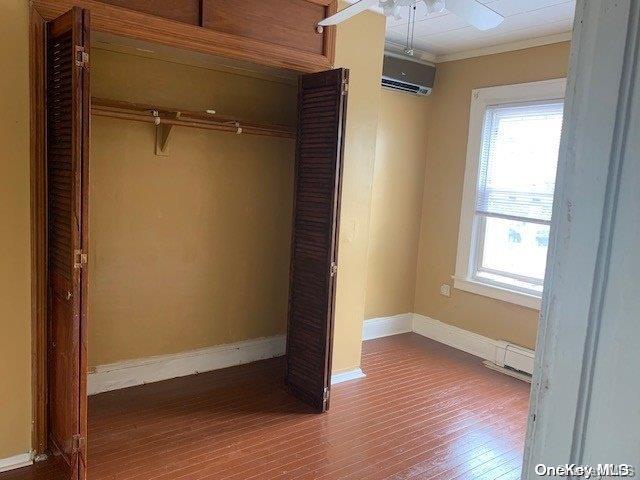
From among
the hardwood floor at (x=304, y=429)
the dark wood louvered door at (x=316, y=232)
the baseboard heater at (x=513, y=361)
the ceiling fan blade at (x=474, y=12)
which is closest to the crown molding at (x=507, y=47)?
the ceiling fan blade at (x=474, y=12)

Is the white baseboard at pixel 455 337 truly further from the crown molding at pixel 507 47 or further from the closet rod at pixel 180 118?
the crown molding at pixel 507 47

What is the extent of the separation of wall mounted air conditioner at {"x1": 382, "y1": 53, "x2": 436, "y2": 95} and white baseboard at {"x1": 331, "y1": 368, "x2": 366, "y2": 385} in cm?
240

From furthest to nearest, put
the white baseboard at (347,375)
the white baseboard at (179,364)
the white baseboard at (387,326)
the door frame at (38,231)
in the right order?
the white baseboard at (387,326), the white baseboard at (347,375), the white baseboard at (179,364), the door frame at (38,231)

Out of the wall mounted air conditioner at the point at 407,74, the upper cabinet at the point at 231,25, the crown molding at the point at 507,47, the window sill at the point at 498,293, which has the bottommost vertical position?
the window sill at the point at 498,293

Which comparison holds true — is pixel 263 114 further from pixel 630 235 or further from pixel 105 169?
pixel 630 235

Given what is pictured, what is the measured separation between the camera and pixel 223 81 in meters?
3.43

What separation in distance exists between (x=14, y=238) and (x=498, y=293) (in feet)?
11.5

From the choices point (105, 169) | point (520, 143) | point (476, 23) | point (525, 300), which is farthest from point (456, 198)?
point (105, 169)

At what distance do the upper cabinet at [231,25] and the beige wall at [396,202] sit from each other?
1441 millimetres

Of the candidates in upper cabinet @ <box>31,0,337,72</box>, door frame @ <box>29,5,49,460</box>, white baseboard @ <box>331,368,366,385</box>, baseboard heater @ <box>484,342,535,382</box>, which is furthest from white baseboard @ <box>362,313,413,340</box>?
door frame @ <box>29,5,49,460</box>

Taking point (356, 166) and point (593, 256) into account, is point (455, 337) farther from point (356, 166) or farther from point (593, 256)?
point (593, 256)

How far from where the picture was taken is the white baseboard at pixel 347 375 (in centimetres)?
355

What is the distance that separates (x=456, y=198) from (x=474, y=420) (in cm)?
205

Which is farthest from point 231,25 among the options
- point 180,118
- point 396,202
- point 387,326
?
point 387,326
